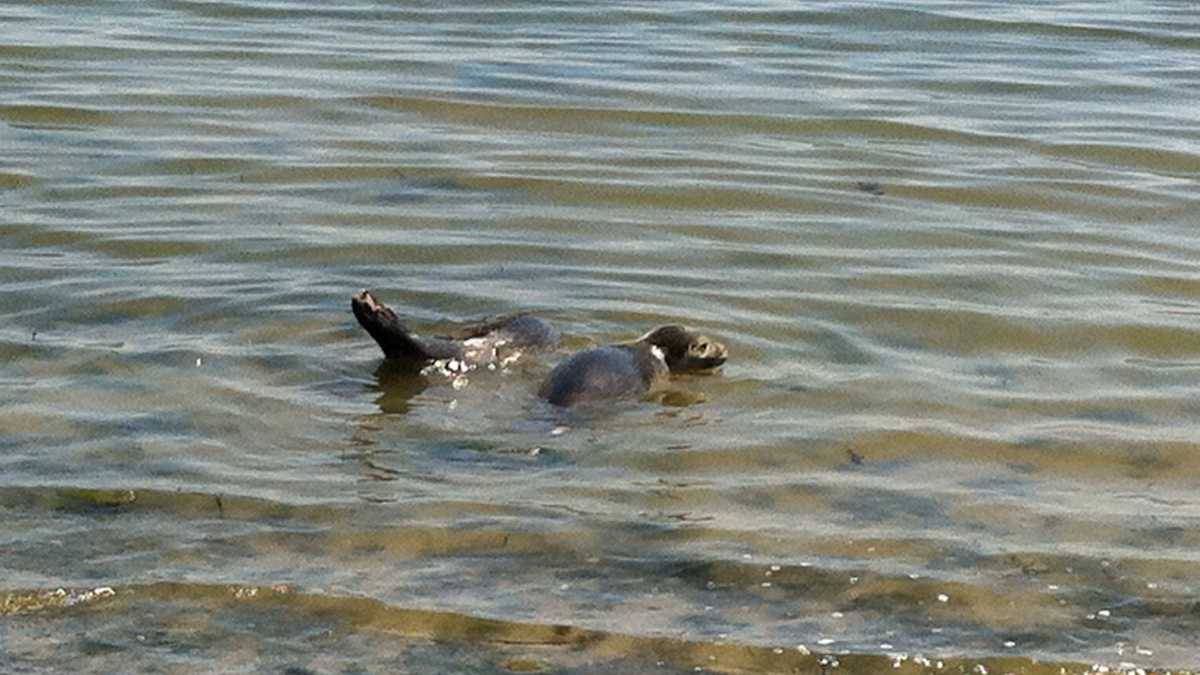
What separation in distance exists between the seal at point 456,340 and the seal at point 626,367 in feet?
0.91

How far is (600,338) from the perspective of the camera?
27.6 feet

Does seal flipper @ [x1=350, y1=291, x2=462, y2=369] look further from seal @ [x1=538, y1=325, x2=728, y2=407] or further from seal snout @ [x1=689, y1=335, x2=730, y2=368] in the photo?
seal snout @ [x1=689, y1=335, x2=730, y2=368]

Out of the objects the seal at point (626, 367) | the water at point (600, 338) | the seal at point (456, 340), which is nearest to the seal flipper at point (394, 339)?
the seal at point (456, 340)

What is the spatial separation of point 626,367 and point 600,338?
2.80 ft

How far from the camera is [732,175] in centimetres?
1067

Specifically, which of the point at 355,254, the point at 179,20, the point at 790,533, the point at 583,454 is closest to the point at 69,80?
the point at 179,20

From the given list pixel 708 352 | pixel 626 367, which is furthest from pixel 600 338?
pixel 626 367

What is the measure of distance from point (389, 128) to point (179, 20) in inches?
118

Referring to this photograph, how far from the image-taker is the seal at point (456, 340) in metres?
7.70

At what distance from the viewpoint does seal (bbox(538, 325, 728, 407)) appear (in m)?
7.46

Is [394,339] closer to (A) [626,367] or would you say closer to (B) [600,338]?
(A) [626,367]

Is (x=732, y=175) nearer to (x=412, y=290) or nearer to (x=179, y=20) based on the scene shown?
(x=412, y=290)

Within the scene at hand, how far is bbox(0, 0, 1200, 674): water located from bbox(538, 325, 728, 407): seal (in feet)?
0.30

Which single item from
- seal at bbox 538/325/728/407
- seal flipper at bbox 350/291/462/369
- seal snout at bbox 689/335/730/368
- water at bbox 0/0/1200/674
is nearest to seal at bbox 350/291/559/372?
seal flipper at bbox 350/291/462/369
